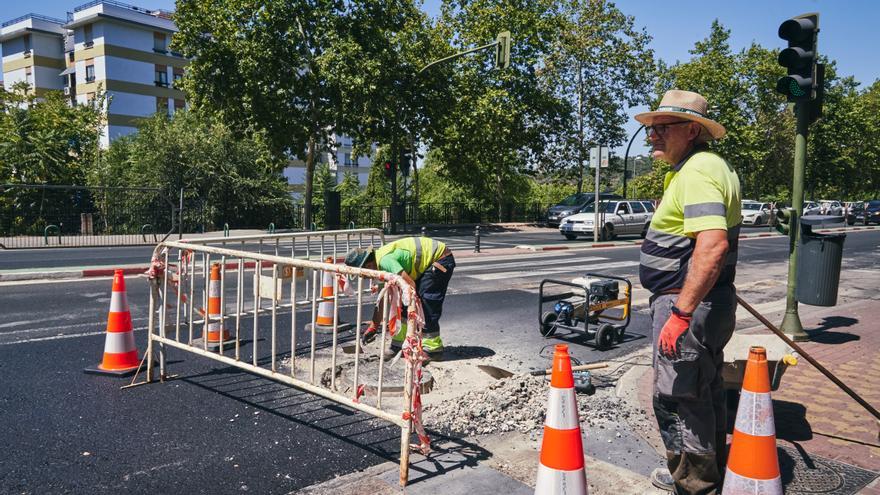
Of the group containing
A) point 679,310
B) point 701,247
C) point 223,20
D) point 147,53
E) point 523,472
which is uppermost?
point 147,53

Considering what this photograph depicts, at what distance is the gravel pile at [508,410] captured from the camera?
4.33m

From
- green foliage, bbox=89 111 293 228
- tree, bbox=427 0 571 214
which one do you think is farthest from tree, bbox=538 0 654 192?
green foliage, bbox=89 111 293 228

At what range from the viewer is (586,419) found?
450cm

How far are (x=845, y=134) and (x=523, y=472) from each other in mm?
60155

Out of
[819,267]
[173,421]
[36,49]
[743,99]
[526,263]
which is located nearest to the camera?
[173,421]

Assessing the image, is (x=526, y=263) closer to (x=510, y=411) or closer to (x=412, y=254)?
(x=412, y=254)

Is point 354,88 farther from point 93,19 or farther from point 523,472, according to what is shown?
point 93,19

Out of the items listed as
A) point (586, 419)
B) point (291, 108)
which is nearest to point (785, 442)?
point (586, 419)

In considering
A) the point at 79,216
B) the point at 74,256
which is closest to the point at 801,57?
the point at 74,256

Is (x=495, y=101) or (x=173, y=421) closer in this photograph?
(x=173, y=421)

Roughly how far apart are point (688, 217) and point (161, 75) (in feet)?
198

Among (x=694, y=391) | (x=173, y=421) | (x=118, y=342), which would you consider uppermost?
(x=694, y=391)

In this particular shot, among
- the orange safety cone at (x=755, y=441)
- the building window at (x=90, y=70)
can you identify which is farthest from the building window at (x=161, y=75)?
the orange safety cone at (x=755, y=441)

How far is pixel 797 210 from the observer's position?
21.5ft
